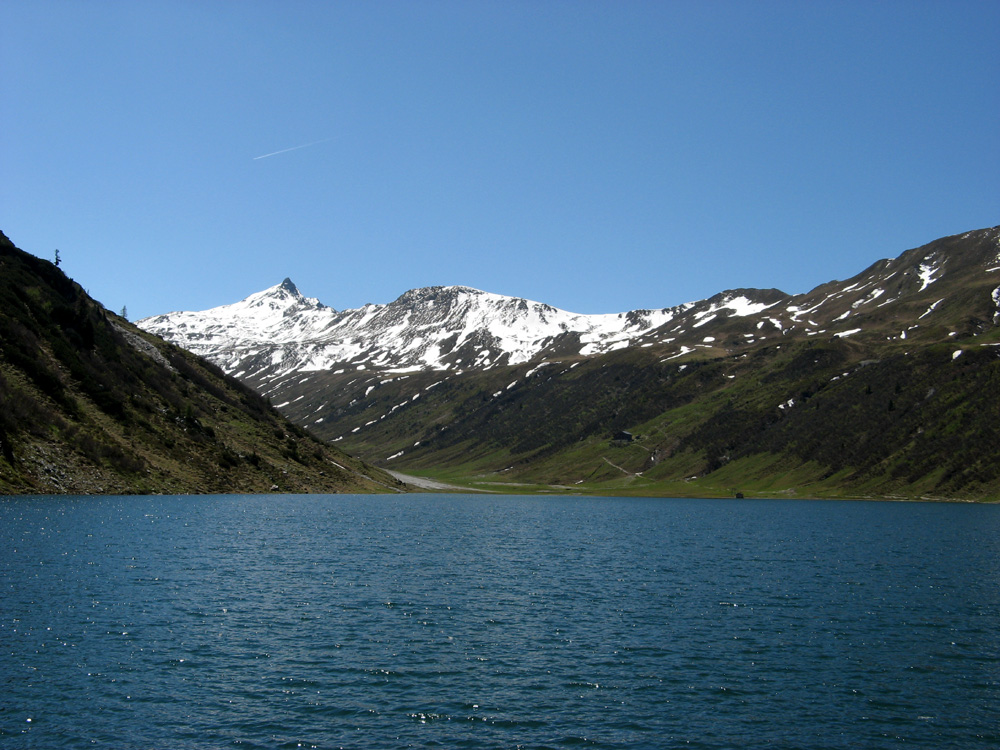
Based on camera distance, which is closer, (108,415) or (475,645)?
(475,645)

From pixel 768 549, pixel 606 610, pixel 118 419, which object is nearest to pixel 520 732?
pixel 606 610

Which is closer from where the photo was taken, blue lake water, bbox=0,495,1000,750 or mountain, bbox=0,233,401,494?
blue lake water, bbox=0,495,1000,750

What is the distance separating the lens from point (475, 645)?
137ft

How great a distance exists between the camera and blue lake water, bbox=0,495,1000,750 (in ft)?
97.6

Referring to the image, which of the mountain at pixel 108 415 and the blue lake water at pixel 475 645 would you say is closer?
the blue lake water at pixel 475 645

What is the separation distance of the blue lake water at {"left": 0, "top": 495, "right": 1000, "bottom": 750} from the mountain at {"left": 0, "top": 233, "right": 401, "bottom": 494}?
1346 inches

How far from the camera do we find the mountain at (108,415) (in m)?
114

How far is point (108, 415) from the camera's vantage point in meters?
134

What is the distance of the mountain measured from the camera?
373 feet

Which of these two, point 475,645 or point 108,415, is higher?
point 108,415

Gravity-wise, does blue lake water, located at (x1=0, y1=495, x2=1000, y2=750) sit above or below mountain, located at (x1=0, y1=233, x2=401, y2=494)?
below

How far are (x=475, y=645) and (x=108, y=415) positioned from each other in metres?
115

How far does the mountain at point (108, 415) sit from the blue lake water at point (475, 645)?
112 ft

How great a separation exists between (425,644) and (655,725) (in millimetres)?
15218
